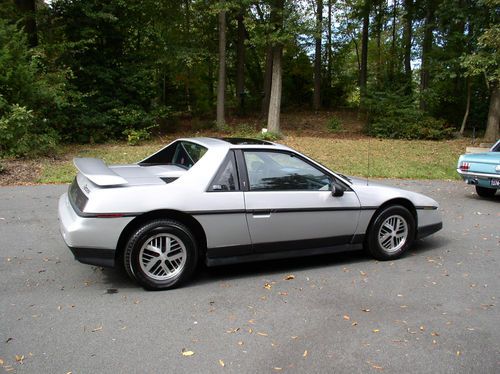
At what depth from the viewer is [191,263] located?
463 centimetres

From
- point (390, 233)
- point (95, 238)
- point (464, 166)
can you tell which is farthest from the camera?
point (464, 166)

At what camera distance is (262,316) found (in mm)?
4035

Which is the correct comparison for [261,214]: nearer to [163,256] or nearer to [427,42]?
[163,256]

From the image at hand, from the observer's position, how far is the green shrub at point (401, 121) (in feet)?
67.6

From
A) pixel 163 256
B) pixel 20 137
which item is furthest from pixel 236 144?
pixel 20 137

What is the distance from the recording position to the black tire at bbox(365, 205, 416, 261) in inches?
217

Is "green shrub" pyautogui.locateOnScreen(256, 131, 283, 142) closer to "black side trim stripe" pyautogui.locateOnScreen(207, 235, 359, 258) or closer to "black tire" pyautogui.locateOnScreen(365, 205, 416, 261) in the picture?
"black tire" pyautogui.locateOnScreen(365, 205, 416, 261)

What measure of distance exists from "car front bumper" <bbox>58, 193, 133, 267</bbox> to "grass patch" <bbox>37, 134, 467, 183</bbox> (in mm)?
7079

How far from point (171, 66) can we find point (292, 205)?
62.4ft

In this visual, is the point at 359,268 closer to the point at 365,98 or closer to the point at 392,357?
the point at 392,357

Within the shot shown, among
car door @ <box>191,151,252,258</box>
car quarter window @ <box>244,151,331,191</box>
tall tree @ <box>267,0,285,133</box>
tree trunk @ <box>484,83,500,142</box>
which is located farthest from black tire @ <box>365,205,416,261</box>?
tree trunk @ <box>484,83,500,142</box>

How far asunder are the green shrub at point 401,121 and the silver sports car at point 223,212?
1586 centimetres

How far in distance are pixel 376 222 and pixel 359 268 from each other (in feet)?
1.93

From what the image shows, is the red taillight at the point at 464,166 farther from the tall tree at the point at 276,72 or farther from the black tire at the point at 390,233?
the tall tree at the point at 276,72
